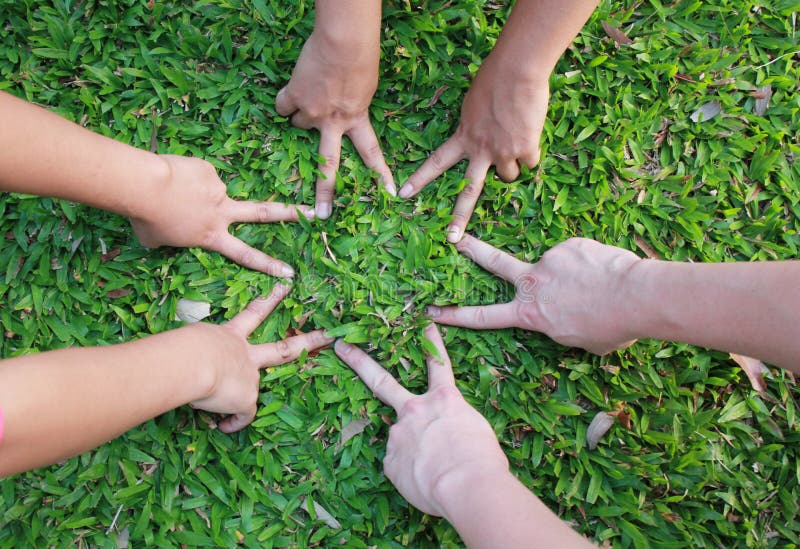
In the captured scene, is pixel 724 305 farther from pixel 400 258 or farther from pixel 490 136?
pixel 400 258

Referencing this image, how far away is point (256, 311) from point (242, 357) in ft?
0.67

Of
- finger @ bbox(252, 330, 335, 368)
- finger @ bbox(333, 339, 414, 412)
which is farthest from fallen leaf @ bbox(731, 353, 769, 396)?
finger @ bbox(252, 330, 335, 368)

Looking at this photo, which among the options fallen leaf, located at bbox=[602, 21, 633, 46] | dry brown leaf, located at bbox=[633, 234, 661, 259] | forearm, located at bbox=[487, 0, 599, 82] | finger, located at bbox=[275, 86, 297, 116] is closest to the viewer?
forearm, located at bbox=[487, 0, 599, 82]

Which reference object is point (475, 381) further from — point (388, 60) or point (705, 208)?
point (388, 60)

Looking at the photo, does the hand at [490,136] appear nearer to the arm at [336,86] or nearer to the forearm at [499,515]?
the arm at [336,86]

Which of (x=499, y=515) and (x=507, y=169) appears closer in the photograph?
(x=499, y=515)

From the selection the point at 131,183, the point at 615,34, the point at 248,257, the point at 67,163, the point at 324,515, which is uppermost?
the point at 615,34

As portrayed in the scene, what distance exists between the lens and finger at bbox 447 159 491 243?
6.77 feet

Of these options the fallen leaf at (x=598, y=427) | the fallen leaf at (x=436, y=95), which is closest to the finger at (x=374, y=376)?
the fallen leaf at (x=598, y=427)

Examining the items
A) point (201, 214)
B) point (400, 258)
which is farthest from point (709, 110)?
point (201, 214)

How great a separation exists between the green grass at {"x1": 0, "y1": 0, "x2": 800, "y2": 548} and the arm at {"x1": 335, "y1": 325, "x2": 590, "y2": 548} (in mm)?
82

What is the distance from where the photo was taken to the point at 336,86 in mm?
1897

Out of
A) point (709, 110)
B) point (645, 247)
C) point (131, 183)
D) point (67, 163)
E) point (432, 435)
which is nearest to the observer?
point (67, 163)

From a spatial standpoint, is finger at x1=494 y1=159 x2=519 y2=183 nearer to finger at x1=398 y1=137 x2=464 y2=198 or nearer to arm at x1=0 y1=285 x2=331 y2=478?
finger at x1=398 y1=137 x2=464 y2=198
